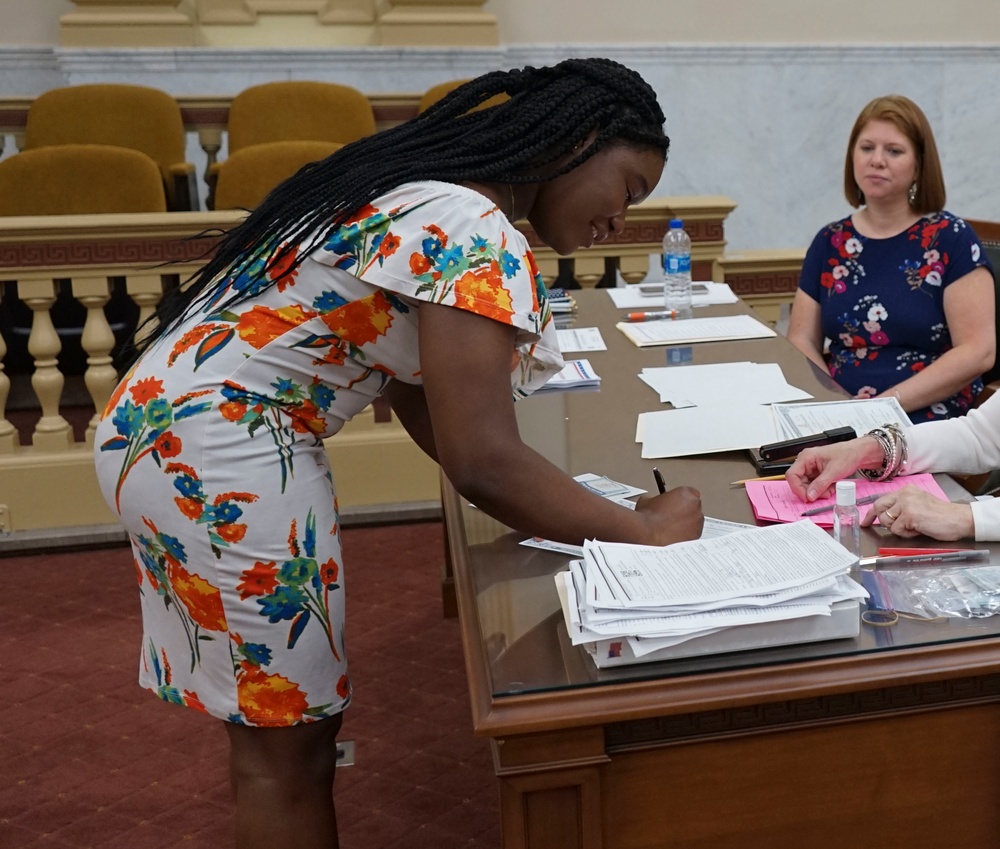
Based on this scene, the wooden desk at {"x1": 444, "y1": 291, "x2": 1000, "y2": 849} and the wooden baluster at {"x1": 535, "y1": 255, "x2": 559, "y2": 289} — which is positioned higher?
the wooden desk at {"x1": 444, "y1": 291, "x2": 1000, "y2": 849}

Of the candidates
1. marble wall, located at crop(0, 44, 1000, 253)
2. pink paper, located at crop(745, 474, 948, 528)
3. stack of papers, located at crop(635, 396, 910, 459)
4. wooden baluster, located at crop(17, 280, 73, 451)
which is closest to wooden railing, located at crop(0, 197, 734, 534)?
wooden baluster, located at crop(17, 280, 73, 451)

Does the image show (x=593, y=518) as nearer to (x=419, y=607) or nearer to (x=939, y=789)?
(x=939, y=789)

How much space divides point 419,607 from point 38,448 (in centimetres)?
135

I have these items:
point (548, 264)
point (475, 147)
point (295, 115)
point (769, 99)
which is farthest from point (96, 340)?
point (769, 99)

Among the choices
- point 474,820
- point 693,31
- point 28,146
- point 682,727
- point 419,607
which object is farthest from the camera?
point 693,31

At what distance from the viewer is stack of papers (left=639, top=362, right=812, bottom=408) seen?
2113 millimetres

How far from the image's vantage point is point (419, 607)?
9.61 ft

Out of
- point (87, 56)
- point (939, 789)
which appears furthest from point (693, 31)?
point (939, 789)

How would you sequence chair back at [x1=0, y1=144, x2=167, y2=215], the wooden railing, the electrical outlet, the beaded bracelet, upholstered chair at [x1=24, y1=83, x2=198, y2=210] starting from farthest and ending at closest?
upholstered chair at [x1=24, y1=83, x2=198, y2=210] < chair back at [x1=0, y1=144, x2=167, y2=215] < the wooden railing < the electrical outlet < the beaded bracelet

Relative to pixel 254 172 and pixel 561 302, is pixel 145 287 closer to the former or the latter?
pixel 254 172

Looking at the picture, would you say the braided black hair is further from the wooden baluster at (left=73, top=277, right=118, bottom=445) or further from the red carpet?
the wooden baluster at (left=73, top=277, right=118, bottom=445)

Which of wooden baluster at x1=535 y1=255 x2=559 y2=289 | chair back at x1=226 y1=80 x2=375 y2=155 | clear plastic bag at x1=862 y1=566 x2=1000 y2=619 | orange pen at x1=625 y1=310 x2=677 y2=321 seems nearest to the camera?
clear plastic bag at x1=862 y1=566 x2=1000 y2=619

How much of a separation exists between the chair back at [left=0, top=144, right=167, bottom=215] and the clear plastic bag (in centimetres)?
333

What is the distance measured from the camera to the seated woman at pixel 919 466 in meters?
1.38
